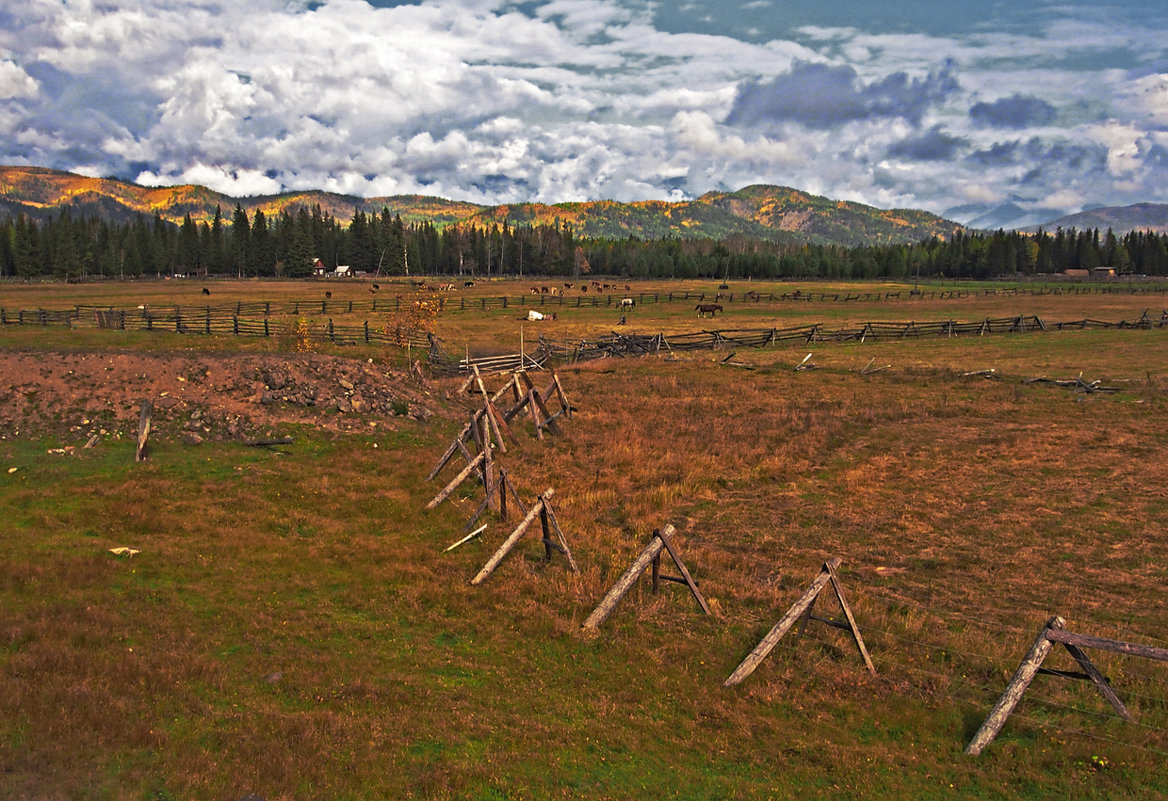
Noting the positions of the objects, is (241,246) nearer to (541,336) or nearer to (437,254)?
(437,254)

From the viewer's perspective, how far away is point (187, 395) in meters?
22.5

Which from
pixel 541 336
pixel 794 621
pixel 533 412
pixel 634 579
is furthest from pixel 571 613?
pixel 541 336

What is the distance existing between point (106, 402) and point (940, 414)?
30314 millimetres

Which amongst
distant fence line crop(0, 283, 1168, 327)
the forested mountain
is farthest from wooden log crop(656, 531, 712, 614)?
the forested mountain

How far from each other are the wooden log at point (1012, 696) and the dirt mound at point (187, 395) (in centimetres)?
1997

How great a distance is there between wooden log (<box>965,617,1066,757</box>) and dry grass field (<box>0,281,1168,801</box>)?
21 cm

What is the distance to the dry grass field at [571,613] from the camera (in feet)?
25.0

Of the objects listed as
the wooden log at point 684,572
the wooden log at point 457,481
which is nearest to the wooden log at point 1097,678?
the wooden log at point 684,572

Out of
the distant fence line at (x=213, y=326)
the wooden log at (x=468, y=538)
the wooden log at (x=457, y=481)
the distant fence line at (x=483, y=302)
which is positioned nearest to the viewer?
the wooden log at (x=468, y=538)

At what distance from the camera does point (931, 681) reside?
9.61 m

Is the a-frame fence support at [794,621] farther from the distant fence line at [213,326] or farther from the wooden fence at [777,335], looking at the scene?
the wooden fence at [777,335]

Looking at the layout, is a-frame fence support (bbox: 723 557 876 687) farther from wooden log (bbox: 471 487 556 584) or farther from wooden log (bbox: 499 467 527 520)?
wooden log (bbox: 499 467 527 520)

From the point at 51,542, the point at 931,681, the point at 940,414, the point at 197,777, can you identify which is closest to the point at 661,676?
the point at 931,681

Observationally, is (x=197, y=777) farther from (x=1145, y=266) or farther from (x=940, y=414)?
(x=1145, y=266)
